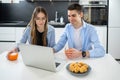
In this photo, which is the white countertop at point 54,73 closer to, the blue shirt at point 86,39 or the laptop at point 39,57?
the laptop at point 39,57

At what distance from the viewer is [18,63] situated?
170 cm

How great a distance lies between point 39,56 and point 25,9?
9.92 feet

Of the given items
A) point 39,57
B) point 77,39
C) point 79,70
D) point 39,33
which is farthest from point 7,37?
Result: point 79,70

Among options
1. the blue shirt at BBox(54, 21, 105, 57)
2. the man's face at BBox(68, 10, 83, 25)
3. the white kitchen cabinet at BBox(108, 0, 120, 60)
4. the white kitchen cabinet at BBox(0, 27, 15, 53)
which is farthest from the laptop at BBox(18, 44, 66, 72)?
the white kitchen cabinet at BBox(108, 0, 120, 60)

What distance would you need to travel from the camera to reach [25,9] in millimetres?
4312

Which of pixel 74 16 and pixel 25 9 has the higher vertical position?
pixel 25 9

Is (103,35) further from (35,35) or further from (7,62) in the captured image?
(7,62)

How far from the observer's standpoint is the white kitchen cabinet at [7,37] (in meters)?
3.77

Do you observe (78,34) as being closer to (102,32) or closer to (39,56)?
(39,56)

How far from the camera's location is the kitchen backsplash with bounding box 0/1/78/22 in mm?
4273

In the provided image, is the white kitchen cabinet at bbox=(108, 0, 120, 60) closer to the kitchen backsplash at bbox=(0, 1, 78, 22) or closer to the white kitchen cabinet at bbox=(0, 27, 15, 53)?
the kitchen backsplash at bbox=(0, 1, 78, 22)

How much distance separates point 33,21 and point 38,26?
0.37 ft

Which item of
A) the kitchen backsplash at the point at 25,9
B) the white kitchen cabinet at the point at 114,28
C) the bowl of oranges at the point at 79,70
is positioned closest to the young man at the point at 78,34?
the bowl of oranges at the point at 79,70

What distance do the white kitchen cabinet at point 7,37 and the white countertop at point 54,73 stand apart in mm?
2103
